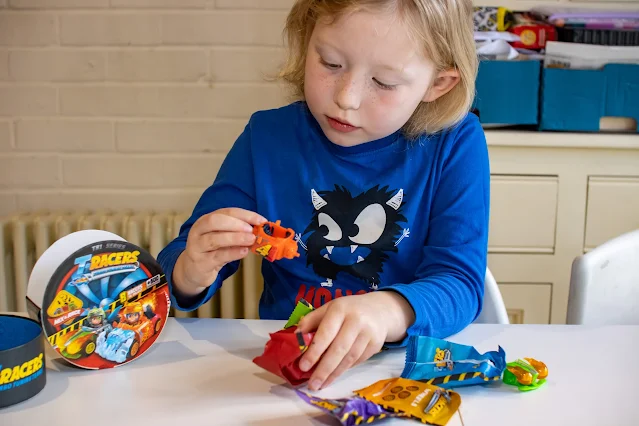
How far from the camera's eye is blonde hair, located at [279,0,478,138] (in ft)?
3.22

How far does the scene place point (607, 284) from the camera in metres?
1.17

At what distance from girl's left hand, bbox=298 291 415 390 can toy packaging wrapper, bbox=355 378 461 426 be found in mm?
42

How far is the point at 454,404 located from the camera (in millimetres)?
749

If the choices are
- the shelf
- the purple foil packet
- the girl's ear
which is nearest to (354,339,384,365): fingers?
the purple foil packet

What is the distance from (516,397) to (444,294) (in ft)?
0.66

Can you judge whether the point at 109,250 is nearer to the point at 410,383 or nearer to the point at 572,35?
the point at 410,383

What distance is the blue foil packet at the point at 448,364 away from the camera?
798 millimetres

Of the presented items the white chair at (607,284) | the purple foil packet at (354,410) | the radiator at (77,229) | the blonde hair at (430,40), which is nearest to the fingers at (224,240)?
the purple foil packet at (354,410)

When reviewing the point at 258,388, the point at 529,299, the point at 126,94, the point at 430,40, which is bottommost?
the point at 529,299

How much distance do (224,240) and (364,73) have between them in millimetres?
287

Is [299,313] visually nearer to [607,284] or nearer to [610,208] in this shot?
[607,284]

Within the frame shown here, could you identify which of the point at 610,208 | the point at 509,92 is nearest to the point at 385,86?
the point at 509,92

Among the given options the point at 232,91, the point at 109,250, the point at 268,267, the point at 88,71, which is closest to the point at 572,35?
the point at 232,91

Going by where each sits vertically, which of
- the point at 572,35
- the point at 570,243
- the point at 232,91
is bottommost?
the point at 570,243
